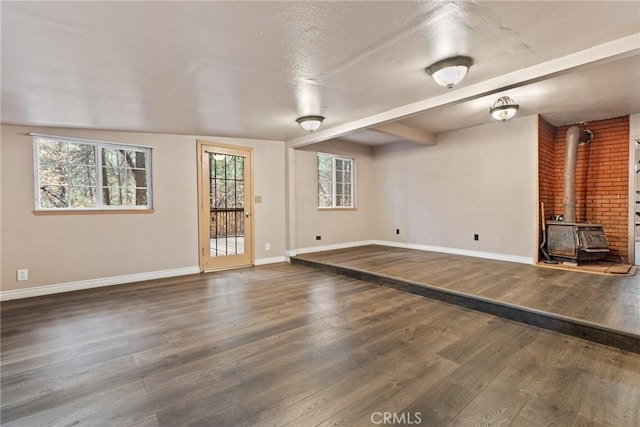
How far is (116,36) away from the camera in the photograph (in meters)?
2.00

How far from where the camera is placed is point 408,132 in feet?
17.6

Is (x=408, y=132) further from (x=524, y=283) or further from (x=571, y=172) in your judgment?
(x=524, y=283)

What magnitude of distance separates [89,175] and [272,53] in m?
3.49

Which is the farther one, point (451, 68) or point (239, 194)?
point (239, 194)

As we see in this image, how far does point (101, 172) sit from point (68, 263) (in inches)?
51.2

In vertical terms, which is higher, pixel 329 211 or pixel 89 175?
pixel 89 175

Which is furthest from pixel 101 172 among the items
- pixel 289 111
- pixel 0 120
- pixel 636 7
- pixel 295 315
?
pixel 636 7

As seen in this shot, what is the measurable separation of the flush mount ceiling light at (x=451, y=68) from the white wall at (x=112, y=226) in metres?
3.68

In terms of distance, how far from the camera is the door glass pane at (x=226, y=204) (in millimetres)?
5145

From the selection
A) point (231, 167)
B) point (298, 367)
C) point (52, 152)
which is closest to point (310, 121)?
point (231, 167)

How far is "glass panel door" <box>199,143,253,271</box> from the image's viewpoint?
5020 mm

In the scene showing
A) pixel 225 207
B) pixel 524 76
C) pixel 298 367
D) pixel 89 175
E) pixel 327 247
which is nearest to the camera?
pixel 298 367

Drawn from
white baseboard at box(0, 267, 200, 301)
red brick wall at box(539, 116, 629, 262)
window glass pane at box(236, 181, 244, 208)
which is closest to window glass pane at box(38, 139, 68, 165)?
white baseboard at box(0, 267, 200, 301)

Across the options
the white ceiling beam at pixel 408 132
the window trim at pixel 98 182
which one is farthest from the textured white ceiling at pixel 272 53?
the white ceiling beam at pixel 408 132
